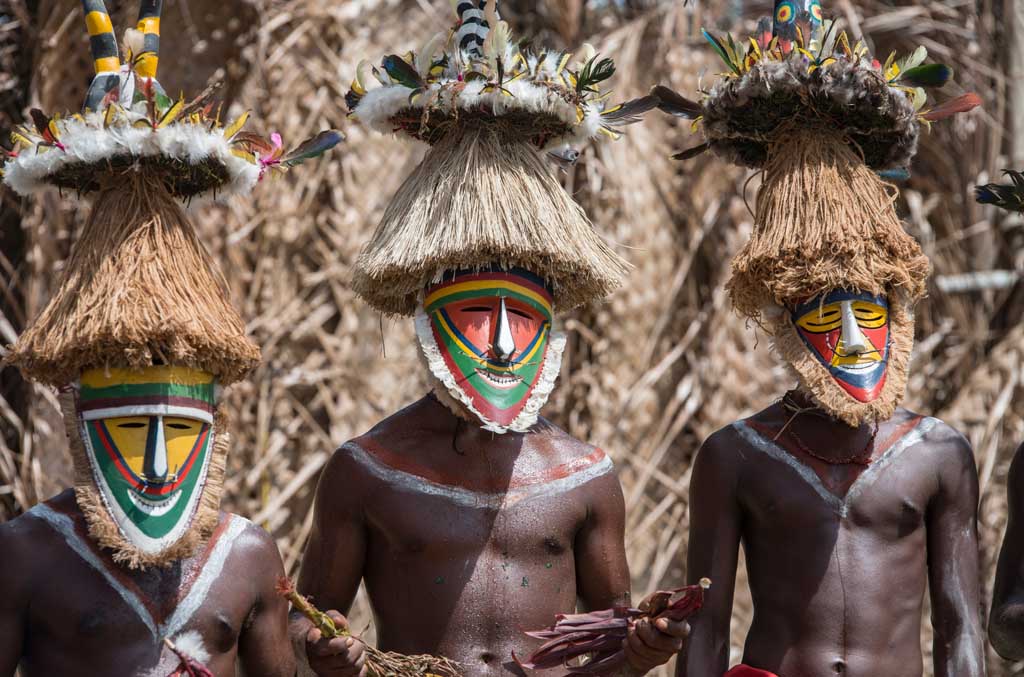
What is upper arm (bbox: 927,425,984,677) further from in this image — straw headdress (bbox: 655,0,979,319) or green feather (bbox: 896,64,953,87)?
green feather (bbox: 896,64,953,87)

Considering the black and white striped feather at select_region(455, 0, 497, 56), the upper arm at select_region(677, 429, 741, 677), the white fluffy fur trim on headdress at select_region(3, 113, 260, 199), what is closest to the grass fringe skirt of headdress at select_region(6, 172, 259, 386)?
the white fluffy fur trim on headdress at select_region(3, 113, 260, 199)

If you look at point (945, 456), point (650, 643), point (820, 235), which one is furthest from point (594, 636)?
point (820, 235)

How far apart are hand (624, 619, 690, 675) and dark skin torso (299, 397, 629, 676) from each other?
0.44m

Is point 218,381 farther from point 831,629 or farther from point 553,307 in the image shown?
point 831,629

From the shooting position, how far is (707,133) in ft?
16.0

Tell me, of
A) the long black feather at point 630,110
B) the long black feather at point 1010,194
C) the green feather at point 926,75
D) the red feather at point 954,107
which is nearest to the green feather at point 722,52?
the long black feather at point 630,110

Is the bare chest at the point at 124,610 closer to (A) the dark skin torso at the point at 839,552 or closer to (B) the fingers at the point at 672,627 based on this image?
(B) the fingers at the point at 672,627

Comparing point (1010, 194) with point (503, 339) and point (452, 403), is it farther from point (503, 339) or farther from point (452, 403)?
point (452, 403)

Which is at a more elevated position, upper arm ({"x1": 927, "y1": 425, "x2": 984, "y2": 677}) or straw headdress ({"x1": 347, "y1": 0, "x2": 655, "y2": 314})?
straw headdress ({"x1": 347, "y1": 0, "x2": 655, "y2": 314})

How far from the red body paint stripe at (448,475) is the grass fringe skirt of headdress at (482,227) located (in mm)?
490

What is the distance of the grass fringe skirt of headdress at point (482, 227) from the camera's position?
14.4 feet

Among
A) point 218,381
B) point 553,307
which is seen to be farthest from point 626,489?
point 218,381

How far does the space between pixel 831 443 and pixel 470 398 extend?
1.22 meters

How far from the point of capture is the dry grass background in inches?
267
